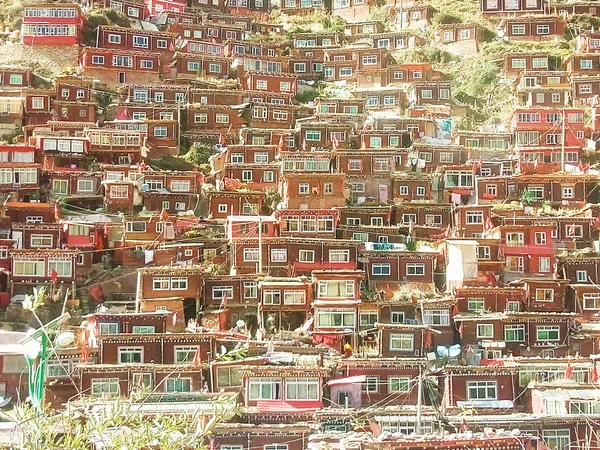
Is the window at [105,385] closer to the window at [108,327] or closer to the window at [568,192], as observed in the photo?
the window at [108,327]

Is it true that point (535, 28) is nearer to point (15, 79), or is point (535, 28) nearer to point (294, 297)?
point (15, 79)

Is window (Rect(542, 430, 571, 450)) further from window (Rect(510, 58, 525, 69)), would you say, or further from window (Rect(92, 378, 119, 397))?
window (Rect(510, 58, 525, 69))

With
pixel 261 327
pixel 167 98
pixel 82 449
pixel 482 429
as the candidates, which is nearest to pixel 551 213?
pixel 261 327

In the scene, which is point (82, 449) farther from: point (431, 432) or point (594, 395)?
point (594, 395)

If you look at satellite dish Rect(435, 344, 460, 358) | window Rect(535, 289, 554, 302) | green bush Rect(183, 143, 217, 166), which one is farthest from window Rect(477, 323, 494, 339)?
green bush Rect(183, 143, 217, 166)

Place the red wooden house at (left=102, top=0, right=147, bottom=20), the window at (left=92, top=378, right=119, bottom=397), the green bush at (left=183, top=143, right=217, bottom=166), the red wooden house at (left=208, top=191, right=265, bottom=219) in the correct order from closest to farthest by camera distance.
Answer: the window at (left=92, top=378, right=119, bottom=397), the red wooden house at (left=208, top=191, right=265, bottom=219), the green bush at (left=183, top=143, right=217, bottom=166), the red wooden house at (left=102, top=0, right=147, bottom=20)
